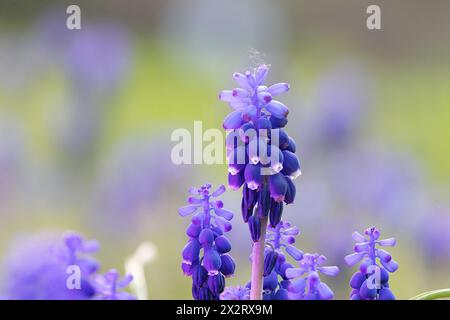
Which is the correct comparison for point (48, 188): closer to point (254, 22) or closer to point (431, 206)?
point (254, 22)

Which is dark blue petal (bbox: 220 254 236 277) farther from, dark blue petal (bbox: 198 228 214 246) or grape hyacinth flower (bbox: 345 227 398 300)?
grape hyacinth flower (bbox: 345 227 398 300)

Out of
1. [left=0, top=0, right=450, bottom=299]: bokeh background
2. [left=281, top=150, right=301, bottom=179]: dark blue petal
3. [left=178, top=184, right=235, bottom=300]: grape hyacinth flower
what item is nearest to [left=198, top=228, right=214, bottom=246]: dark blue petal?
[left=178, top=184, right=235, bottom=300]: grape hyacinth flower

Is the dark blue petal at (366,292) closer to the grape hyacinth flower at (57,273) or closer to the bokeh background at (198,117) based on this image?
the grape hyacinth flower at (57,273)

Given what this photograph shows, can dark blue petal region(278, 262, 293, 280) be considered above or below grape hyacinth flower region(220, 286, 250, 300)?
above

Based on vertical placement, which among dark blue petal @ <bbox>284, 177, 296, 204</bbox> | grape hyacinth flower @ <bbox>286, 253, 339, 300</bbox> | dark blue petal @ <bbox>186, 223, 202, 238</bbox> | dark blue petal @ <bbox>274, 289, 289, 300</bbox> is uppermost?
dark blue petal @ <bbox>284, 177, 296, 204</bbox>

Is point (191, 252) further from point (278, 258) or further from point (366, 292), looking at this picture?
point (366, 292)

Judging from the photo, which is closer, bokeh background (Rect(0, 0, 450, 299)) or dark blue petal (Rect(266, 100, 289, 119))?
dark blue petal (Rect(266, 100, 289, 119))
